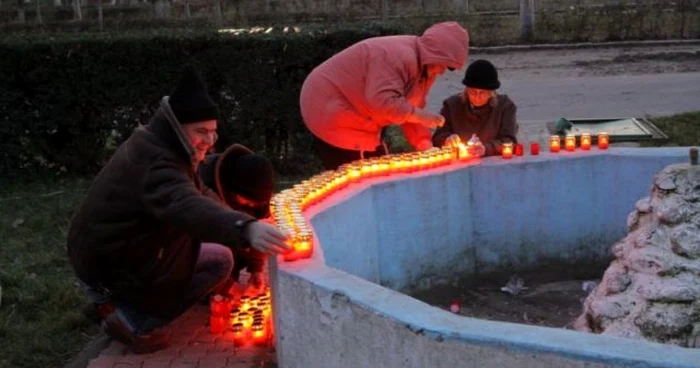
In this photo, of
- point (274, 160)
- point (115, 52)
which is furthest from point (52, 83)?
point (274, 160)

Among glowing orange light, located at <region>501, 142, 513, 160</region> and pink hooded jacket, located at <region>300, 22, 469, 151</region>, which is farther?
glowing orange light, located at <region>501, 142, 513, 160</region>

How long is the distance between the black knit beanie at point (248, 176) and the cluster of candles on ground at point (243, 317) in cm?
58

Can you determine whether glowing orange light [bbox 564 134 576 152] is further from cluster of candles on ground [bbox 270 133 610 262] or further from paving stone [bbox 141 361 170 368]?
paving stone [bbox 141 361 170 368]

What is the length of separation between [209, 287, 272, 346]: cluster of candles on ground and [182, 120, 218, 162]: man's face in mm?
1012

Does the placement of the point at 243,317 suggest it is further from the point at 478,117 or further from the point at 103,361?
the point at 478,117

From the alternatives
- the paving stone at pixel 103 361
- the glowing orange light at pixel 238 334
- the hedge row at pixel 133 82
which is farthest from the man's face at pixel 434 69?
the hedge row at pixel 133 82

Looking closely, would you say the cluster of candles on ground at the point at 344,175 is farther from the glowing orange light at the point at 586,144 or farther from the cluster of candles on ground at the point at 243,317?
the cluster of candles on ground at the point at 243,317

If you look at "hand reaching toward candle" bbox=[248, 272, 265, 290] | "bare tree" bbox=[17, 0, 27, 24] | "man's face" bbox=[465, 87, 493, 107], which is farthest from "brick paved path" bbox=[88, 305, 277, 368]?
"bare tree" bbox=[17, 0, 27, 24]

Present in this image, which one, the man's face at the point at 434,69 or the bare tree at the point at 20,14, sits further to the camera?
the bare tree at the point at 20,14

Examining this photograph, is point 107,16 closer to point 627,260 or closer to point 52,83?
point 52,83

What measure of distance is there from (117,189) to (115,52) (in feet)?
19.1

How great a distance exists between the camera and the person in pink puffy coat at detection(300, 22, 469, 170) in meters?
6.66

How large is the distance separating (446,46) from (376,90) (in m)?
0.53

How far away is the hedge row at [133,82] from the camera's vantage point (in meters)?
10.5
